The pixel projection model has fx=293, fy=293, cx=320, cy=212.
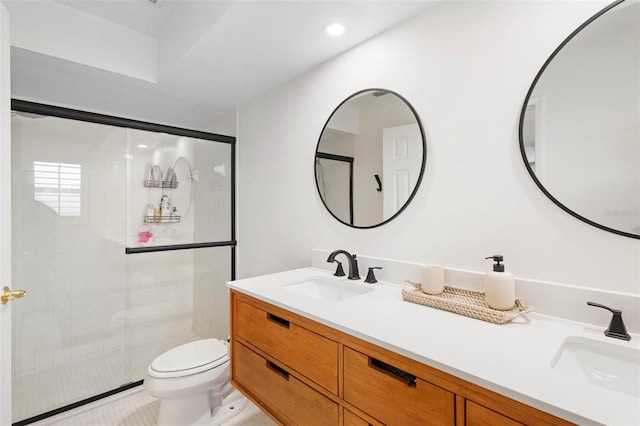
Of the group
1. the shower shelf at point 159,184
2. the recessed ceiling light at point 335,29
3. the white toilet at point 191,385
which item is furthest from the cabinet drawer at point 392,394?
the shower shelf at point 159,184

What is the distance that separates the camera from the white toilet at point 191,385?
1.61m

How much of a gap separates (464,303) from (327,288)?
0.72 meters

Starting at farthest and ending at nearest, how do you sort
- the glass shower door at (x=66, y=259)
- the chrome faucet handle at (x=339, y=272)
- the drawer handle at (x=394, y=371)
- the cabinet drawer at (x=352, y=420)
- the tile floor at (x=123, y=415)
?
1. the glass shower door at (x=66, y=259)
2. the tile floor at (x=123, y=415)
3. the chrome faucet handle at (x=339, y=272)
4. the cabinet drawer at (x=352, y=420)
5. the drawer handle at (x=394, y=371)

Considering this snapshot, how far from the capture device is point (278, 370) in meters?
1.25

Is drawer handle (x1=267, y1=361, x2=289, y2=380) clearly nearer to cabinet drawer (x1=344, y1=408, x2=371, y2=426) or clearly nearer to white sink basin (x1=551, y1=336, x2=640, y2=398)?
cabinet drawer (x1=344, y1=408, x2=371, y2=426)

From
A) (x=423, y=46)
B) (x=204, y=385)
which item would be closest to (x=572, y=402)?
(x=423, y=46)

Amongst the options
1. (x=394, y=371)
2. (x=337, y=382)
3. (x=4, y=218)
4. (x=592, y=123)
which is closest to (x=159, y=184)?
(x=4, y=218)

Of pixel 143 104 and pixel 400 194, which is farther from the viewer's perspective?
pixel 143 104

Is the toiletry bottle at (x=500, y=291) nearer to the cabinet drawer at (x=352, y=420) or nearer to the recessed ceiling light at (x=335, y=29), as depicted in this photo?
the cabinet drawer at (x=352, y=420)

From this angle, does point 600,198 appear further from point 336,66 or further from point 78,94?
point 78,94

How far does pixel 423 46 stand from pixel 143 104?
227 centimetres

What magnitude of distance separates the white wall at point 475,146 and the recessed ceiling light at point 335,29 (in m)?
0.16

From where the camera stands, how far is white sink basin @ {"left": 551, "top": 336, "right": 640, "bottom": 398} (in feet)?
2.48

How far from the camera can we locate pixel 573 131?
0.97 m
